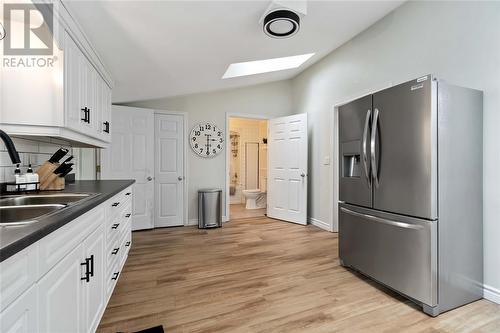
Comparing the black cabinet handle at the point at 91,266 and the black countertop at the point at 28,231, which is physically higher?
the black countertop at the point at 28,231

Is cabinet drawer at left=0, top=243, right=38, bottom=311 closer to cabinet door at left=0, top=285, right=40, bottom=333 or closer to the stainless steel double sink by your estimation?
cabinet door at left=0, top=285, right=40, bottom=333

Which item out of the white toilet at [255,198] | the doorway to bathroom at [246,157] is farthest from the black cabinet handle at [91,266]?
the doorway to bathroom at [246,157]

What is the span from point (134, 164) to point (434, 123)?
151 inches

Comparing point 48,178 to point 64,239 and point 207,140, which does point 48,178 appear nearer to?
point 64,239

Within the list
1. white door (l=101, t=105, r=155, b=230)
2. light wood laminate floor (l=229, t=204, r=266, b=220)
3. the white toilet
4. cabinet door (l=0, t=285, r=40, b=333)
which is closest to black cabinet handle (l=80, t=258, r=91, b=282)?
cabinet door (l=0, t=285, r=40, b=333)

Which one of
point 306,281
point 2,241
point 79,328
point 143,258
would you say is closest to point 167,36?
point 2,241

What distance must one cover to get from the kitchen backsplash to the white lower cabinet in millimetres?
732

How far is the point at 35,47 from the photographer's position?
5.10ft

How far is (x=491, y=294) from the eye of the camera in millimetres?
1974

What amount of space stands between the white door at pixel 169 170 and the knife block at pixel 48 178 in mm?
2190

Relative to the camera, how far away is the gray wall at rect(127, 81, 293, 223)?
434 centimetres

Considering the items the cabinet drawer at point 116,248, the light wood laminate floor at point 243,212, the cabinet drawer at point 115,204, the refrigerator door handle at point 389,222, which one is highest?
the cabinet drawer at point 115,204

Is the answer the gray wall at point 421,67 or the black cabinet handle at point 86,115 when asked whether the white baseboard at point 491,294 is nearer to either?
the gray wall at point 421,67

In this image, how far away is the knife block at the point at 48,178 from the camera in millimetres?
1895
